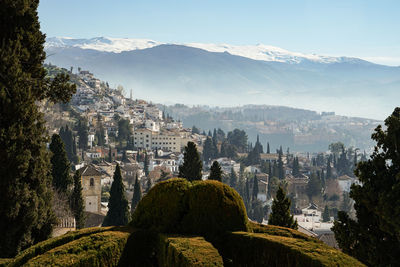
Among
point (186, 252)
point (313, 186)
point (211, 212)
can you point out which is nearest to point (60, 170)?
point (211, 212)

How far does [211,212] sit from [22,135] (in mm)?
3607

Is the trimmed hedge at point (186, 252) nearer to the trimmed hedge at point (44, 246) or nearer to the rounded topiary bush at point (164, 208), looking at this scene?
the rounded topiary bush at point (164, 208)

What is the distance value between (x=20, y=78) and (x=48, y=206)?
2.49 m

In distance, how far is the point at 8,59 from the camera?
326 inches

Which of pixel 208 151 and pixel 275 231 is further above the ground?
pixel 275 231

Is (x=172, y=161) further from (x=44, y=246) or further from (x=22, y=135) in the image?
(x=44, y=246)

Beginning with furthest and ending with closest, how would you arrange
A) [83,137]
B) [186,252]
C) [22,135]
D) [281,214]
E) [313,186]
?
1. [83,137]
2. [313,186]
3. [281,214]
4. [22,135]
5. [186,252]

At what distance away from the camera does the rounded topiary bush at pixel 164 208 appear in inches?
287

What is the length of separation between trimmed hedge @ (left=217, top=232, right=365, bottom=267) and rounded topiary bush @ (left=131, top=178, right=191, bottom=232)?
804 mm

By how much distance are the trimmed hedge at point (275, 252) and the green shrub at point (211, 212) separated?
248 millimetres

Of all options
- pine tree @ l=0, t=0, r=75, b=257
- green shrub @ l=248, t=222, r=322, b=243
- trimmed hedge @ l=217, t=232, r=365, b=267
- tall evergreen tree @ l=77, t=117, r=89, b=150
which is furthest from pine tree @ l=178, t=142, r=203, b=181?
tall evergreen tree @ l=77, t=117, r=89, b=150

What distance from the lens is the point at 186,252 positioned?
621 centimetres

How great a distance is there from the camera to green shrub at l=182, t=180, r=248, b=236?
286 inches

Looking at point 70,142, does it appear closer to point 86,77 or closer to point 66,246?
point 66,246
